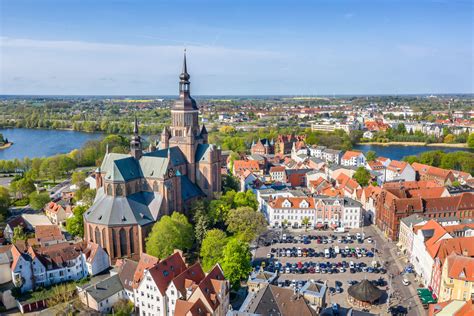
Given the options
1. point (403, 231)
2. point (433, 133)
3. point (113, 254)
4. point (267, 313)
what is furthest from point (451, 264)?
point (433, 133)

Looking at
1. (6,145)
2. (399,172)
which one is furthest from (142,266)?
(6,145)

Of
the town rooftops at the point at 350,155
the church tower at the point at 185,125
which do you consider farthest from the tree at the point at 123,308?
the town rooftops at the point at 350,155

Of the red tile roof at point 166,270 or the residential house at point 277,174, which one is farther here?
the residential house at point 277,174

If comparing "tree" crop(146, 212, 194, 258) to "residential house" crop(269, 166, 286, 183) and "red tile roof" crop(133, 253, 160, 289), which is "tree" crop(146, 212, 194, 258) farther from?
"residential house" crop(269, 166, 286, 183)

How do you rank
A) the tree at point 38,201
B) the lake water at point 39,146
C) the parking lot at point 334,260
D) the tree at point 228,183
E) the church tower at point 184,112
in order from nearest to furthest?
the parking lot at point 334,260, the church tower at point 184,112, the tree at point 38,201, the tree at point 228,183, the lake water at point 39,146

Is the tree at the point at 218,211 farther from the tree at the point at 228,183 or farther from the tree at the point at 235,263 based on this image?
the tree at the point at 228,183
